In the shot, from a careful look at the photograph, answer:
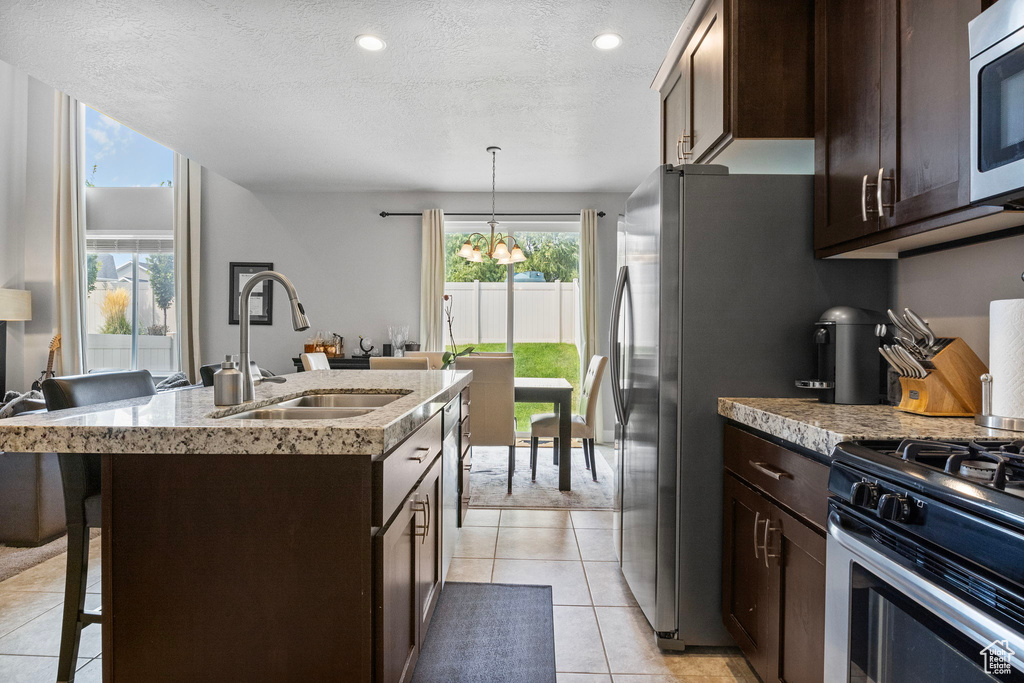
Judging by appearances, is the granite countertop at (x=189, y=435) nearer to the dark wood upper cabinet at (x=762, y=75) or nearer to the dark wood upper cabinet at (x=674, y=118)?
the dark wood upper cabinet at (x=762, y=75)

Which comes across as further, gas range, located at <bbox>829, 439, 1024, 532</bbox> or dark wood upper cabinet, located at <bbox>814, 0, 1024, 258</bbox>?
dark wood upper cabinet, located at <bbox>814, 0, 1024, 258</bbox>

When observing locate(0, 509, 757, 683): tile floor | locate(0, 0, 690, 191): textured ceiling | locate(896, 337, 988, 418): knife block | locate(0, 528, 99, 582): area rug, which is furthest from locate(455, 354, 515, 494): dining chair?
locate(896, 337, 988, 418): knife block

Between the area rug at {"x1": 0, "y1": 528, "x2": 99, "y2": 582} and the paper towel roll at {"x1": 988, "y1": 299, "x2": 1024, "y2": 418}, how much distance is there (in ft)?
11.5

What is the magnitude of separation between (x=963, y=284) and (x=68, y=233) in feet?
22.2

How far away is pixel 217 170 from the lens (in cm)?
505

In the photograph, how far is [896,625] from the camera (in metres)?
0.93

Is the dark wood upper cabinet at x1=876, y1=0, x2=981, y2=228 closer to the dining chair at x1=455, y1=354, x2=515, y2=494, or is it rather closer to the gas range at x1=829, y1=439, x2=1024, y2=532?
the gas range at x1=829, y1=439, x2=1024, y2=532

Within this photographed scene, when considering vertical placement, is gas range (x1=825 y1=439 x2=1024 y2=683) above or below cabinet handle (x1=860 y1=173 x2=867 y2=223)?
below

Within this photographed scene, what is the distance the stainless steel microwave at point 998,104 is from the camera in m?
1.03

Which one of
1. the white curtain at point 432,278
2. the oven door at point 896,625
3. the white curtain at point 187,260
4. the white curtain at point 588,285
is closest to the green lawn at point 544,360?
the white curtain at point 588,285

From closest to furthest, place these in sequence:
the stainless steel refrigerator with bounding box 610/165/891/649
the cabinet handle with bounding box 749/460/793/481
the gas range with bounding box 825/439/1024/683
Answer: the gas range with bounding box 825/439/1024/683
the cabinet handle with bounding box 749/460/793/481
the stainless steel refrigerator with bounding box 610/165/891/649

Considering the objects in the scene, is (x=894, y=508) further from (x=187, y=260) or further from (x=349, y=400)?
(x=187, y=260)

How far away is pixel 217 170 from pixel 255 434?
484cm

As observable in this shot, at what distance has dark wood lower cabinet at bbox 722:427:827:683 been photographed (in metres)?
1.31
